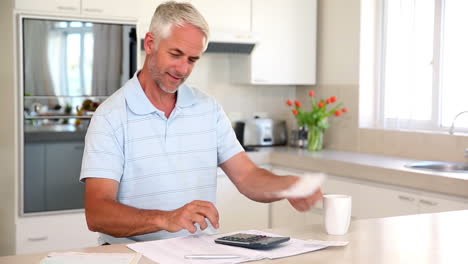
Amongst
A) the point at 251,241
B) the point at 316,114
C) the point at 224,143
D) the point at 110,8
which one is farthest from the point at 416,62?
the point at 251,241

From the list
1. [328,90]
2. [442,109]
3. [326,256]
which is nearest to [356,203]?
[442,109]

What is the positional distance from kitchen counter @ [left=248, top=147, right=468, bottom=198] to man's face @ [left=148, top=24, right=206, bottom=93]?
5.59 feet

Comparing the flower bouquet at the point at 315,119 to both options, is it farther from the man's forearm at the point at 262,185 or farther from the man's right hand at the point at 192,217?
the man's right hand at the point at 192,217

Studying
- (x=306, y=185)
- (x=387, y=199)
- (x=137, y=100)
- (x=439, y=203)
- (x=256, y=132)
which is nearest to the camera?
(x=306, y=185)

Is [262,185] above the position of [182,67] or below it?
below

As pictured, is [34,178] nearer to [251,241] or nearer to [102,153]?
[102,153]

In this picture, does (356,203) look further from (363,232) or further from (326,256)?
(326,256)

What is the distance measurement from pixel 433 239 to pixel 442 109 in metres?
2.60

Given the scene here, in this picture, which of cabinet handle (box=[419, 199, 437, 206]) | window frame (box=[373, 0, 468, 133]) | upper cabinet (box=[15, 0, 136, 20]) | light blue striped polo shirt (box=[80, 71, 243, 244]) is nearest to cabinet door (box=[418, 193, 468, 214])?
cabinet handle (box=[419, 199, 437, 206])

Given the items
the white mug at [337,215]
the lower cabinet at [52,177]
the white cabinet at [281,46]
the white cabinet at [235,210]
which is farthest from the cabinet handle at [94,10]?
the white mug at [337,215]

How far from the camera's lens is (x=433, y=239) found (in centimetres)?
186

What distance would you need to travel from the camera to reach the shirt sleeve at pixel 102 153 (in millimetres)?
1995

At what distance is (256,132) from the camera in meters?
5.01

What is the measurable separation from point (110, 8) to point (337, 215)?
263 centimetres
